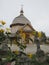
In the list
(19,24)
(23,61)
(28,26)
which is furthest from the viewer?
(19,24)

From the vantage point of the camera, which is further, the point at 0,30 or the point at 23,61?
the point at 23,61

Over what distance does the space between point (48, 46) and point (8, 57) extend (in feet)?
47.3

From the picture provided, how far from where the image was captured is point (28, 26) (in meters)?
23.0

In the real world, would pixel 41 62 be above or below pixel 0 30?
below

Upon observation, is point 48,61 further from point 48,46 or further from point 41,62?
point 48,46

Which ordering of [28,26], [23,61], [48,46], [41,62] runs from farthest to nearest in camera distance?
[28,26] → [48,46] → [23,61] → [41,62]

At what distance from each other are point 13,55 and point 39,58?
0.54m

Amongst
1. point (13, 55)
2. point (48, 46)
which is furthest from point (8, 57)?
point (48, 46)

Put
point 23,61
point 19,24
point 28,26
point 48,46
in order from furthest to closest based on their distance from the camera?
point 19,24, point 28,26, point 48,46, point 23,61

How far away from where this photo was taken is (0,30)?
462 cm

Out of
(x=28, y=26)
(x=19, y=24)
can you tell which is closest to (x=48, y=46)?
(x=28, y=26)

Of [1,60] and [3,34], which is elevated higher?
[3,34]

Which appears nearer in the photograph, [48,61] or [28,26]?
[48,61]

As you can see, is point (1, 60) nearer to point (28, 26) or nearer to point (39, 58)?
point (39, 58)
